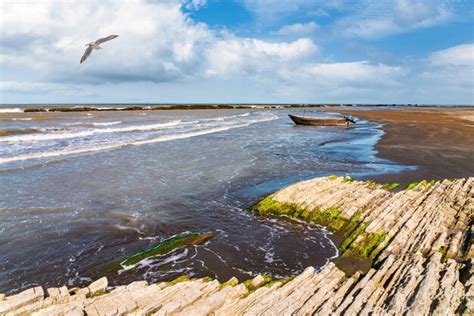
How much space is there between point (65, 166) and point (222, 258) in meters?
15.0

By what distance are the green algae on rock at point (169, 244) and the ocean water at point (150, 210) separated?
25 cm

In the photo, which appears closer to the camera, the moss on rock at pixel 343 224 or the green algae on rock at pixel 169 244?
the green algae on rock at pixel 169 244

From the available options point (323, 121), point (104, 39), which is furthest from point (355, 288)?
point (323, 121)

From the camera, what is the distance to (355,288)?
671cm

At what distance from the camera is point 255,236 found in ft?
36.0

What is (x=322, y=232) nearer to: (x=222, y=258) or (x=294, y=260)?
(x=294, y=260)

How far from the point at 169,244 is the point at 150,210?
343 cm

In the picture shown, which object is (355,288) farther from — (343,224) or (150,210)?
(150,210)

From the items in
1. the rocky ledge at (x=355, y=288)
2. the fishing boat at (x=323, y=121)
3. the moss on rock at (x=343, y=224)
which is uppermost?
the fishing boat at (x=323, y=121)

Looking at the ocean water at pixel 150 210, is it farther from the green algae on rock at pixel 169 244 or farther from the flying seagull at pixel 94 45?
the flying seagull at pixel 94 45

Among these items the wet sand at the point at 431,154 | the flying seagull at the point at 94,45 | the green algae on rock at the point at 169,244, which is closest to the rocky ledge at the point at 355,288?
the green algae on rock at the point at 169,244

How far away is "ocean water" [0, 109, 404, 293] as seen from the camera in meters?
9.10

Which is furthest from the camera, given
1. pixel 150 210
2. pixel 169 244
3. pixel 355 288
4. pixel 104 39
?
pixel 150 210

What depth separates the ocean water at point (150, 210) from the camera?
9102 mm
